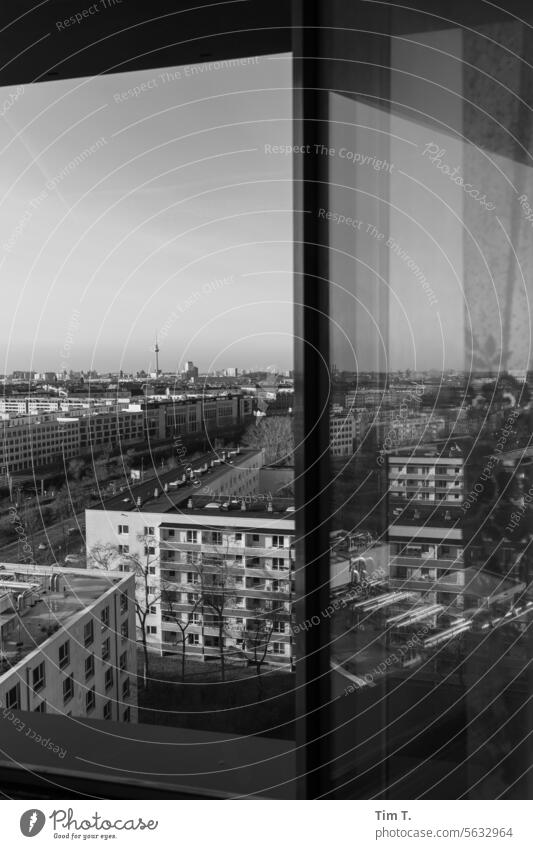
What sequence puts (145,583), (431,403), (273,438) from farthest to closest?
1. (145,583)
2. (273,438)
3. (431,403)

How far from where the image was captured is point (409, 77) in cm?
79

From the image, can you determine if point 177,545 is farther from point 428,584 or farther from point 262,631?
point 428,584

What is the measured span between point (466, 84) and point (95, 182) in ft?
1.95

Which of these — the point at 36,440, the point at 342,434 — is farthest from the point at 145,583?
the point at 342,434

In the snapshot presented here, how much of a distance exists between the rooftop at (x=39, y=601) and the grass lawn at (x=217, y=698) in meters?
0.13

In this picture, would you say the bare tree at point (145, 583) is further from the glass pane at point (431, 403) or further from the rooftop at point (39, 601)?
the glass pane at point (431, 403)

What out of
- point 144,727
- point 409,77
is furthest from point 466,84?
point 144,727

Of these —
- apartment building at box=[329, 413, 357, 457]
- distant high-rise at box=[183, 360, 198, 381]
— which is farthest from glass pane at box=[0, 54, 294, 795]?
apartment building at box=[329, 413, 357, 457]

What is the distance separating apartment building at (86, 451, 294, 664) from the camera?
40.6 inches

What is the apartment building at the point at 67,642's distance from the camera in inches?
44.3

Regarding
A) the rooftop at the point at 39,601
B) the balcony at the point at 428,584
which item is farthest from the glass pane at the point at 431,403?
the rooftop at the point at 39,601

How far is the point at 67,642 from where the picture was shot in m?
1.15

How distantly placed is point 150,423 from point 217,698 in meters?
0.45

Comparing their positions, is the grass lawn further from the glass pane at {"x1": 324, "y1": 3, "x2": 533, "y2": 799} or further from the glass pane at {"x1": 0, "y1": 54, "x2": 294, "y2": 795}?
the glass pane at {"x1": 324, "y1": 3, "x2": 533, "y2": 799}
